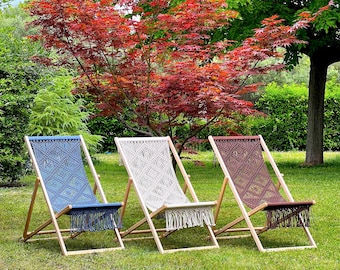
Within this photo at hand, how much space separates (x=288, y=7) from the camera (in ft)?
44.7

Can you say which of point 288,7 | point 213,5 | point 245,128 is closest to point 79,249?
point 213,5

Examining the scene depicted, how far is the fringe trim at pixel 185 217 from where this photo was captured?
5.99 m

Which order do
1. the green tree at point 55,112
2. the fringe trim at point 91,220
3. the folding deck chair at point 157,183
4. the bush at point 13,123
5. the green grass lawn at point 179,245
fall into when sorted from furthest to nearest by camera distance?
1. the green tree at point 55,112
2. the bush at point 13,123
3. the folding deck chair at point 157,183
4. the fringe trim at point 91,220
5. the green grass lawn at point 179,245

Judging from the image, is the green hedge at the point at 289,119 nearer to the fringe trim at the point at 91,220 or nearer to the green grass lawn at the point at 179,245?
the green grass lawn at the point at 179,245

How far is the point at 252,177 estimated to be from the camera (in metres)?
6.80

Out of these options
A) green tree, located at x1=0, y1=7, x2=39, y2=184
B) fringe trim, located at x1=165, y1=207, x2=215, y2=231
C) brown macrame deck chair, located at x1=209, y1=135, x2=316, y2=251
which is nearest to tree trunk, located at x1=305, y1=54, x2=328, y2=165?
green tree, located at x1=0, y1=7, x2=39, y2=184

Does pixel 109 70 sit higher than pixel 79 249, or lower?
higher

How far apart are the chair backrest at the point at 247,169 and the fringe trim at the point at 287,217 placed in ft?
1.21

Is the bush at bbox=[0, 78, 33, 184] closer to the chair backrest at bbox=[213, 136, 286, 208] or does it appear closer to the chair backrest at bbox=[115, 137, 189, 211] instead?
the chair backrest at bbox=[115, 137, 189, 211]

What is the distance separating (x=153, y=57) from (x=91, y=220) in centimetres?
264

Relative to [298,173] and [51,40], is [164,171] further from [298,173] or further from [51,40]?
[298,173]

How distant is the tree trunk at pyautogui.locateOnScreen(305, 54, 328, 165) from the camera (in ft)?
49.0

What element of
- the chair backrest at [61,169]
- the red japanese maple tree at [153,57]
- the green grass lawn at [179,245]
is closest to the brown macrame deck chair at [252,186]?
the green grass lawn at [179,245]

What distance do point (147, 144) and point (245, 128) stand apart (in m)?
10.5
